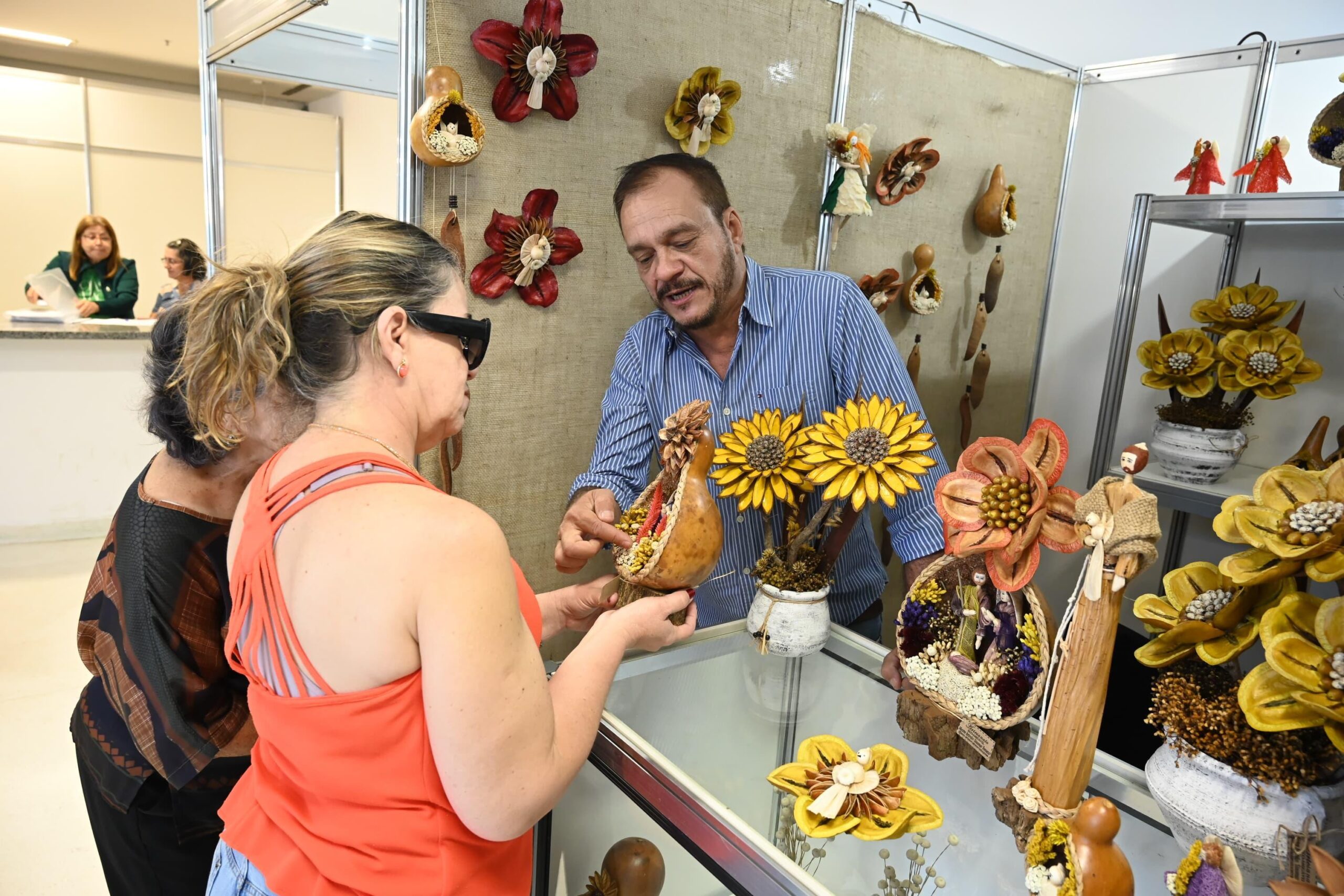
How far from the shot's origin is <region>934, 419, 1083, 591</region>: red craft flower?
866mm

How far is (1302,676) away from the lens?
0.68m

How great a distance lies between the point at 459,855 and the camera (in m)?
0.81

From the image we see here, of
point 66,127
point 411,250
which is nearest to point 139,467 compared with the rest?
point 411,250

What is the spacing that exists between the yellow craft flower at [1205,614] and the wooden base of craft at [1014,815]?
198 millimetres

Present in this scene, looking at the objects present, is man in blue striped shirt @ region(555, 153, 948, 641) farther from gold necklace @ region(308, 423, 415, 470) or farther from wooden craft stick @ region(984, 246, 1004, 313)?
wooden craft stick @ region(984, 246, 1004, 313)

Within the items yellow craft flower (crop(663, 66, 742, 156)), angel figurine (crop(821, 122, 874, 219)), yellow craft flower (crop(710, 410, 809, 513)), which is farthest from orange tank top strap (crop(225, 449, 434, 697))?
angel figurine (crop(821, 122, 874, 219))

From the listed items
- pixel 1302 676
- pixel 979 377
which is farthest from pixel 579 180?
pixel 979 377

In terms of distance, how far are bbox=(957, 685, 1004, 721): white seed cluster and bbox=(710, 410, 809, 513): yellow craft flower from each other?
0.34 m

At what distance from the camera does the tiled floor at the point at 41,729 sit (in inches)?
77.5

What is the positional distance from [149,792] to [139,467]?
3.71 metres

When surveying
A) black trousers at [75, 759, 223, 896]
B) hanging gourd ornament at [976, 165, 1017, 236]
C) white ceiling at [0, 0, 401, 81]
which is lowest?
black trousers at [75, 759, 223, 896]

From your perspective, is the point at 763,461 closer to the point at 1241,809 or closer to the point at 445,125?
the point at 1241,809

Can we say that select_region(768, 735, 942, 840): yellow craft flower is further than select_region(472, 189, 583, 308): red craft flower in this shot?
No

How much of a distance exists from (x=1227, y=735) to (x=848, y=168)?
5.46 ft
